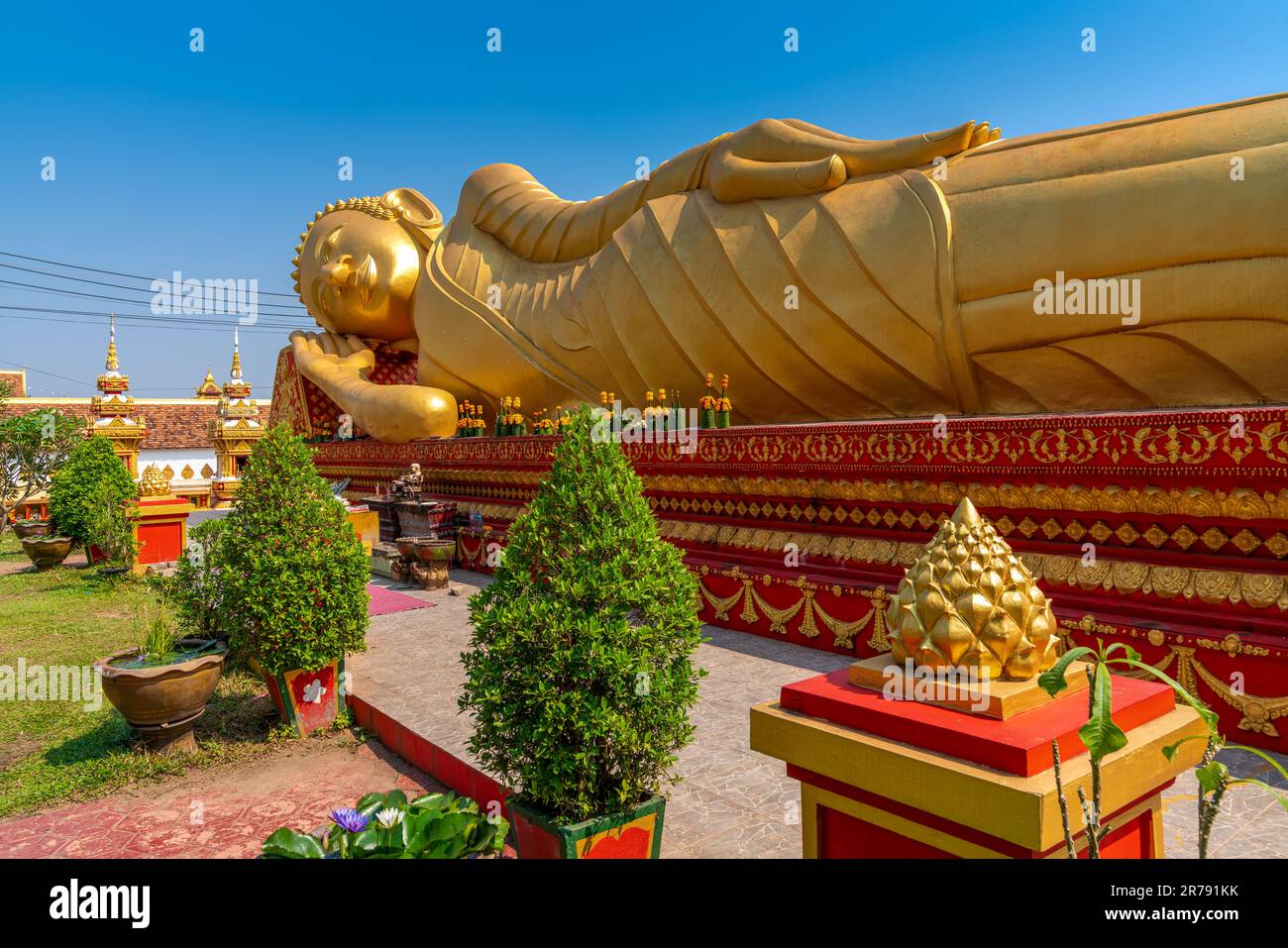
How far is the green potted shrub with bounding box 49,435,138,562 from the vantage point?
11367 mm

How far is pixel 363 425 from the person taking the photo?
1259 centimetres

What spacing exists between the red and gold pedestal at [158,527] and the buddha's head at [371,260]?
443 cm

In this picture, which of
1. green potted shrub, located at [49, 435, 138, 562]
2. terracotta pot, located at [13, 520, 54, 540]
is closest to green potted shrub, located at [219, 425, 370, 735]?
green potted shrub, located at [49, 435, 138, 562]

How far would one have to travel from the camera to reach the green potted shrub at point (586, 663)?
239cm

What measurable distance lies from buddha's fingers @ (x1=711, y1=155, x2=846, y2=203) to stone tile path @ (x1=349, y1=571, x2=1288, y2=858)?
410 cm

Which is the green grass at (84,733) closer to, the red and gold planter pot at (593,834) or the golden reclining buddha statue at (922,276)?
the red and gold planter pot at (593,834)

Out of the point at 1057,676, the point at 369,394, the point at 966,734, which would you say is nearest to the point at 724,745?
the point at 966,734

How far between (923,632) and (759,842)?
1.57 meters

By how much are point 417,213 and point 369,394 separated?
3.94 m

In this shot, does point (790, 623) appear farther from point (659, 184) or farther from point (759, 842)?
point (659, 184)

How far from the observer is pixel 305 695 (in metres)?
4.53

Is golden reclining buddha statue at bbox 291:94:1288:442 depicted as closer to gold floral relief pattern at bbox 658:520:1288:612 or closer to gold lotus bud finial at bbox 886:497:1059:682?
gold floral relief pattern at bbox 658:520:1288:612

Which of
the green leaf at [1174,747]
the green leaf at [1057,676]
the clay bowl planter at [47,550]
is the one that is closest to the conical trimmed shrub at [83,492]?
the clay bowl planter at [47,550]

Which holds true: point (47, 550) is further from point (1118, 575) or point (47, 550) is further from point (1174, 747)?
point (1174, 747)
